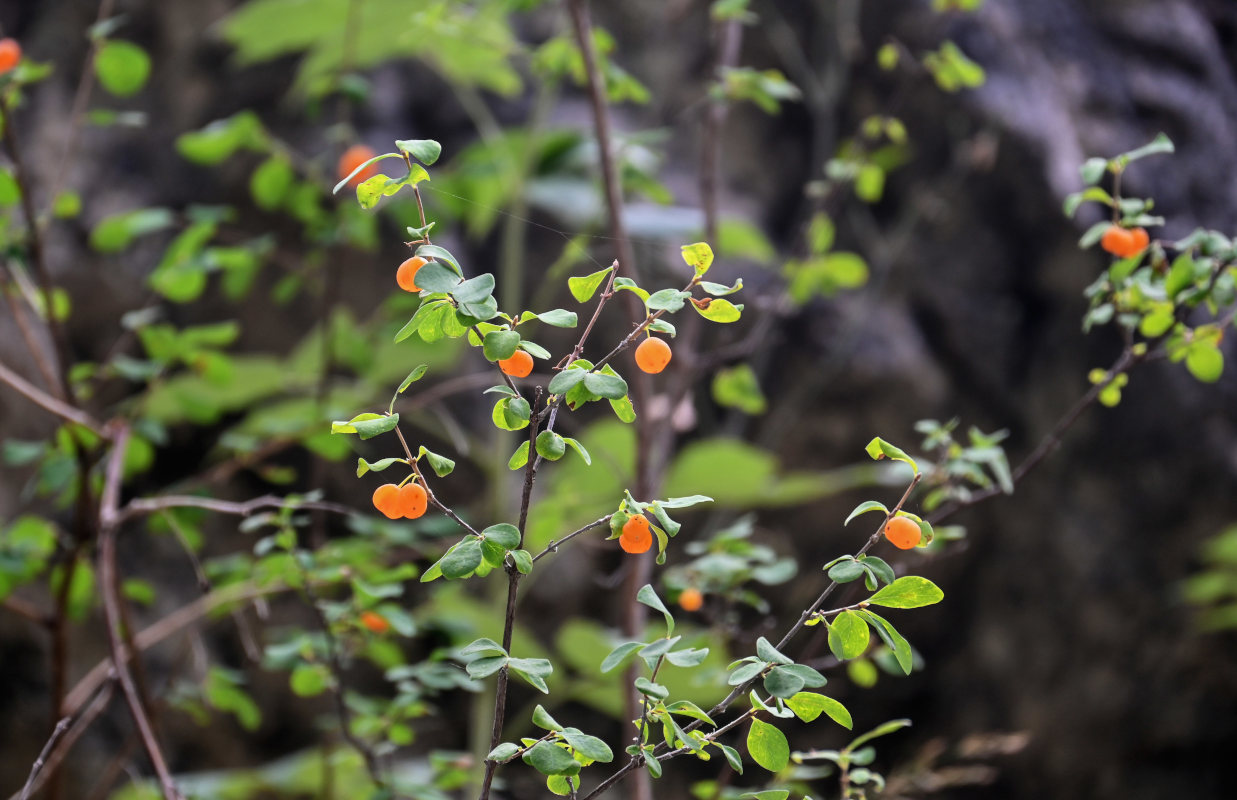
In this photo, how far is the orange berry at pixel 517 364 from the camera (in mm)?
332

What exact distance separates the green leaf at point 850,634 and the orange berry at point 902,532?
4 cm

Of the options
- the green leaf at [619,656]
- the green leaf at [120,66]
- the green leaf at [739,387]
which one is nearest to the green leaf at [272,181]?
the green leaf at [120,66]

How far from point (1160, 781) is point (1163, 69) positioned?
1.19 m

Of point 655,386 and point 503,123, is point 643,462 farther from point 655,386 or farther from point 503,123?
point 503,123

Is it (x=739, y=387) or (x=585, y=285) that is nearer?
(x=585, y=285)

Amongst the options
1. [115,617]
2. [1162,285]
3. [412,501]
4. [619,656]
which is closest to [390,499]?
[412,501]

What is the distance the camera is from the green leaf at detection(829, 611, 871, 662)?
1.14 ft

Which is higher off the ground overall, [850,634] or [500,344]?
[500,344]

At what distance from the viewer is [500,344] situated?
11.9 inches

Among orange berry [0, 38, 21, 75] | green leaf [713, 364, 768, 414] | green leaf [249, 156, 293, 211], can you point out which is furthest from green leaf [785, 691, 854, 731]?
green leaf [249, 156, 293, 211]

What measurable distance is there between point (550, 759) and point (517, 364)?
156mm

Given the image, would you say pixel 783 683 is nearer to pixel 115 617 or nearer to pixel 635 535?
pixel 635 535

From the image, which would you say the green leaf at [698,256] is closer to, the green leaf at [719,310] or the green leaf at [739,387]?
the green leaf at [719,310]

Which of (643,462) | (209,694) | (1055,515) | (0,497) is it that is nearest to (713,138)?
(643,462)
